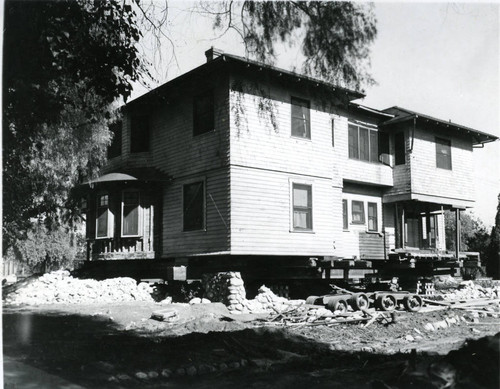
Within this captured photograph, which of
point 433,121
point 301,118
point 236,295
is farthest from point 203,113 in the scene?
point 433,121

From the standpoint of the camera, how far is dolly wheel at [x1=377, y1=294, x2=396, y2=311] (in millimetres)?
17891

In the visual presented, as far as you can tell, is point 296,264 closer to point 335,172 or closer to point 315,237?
point 315,237

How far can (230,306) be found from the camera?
17281mm

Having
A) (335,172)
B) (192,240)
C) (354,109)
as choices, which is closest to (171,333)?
(192,240)

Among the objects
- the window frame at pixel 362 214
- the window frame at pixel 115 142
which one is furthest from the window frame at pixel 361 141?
the window frame at pixel 115 142

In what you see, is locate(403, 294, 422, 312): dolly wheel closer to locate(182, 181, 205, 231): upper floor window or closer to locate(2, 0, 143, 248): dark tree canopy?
locate(182, 181, 205, 231): upper floor window

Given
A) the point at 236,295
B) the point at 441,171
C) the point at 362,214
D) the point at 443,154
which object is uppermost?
the point at 443,154

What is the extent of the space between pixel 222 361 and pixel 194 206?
10561 mm

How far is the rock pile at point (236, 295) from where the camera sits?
57.1 ft

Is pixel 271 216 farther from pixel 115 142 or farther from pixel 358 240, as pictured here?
pixel 115 142

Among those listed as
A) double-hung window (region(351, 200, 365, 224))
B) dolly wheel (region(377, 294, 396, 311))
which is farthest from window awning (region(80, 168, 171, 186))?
dolly wheel (region(377, 294, 396, 311))

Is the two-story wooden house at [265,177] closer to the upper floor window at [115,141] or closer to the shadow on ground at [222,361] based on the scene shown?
the upper floor window at [115,141]

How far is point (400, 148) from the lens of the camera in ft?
81.7

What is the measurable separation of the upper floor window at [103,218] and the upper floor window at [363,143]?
1080cm
